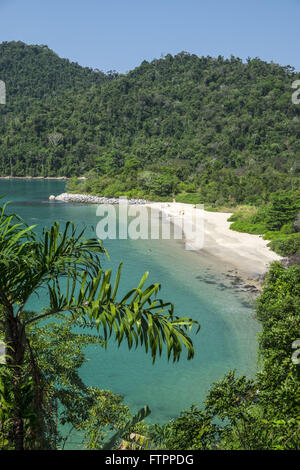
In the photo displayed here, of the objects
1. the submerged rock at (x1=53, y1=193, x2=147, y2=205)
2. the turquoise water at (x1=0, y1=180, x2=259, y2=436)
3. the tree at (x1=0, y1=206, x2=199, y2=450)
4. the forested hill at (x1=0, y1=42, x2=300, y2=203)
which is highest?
the forested hill at (x1=0, y1=42, x2=300, y2=203)

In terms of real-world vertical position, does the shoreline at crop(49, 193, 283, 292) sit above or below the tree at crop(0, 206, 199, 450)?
below

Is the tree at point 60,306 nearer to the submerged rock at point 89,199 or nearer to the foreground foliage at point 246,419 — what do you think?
A: the foreground foliage at point 246,419

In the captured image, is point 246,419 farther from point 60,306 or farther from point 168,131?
point 168,131

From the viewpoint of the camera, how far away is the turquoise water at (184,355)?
14164 millimetres

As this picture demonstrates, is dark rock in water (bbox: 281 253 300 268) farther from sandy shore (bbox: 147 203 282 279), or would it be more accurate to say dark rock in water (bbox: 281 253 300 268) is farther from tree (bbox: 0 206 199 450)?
tree (bbox: 0 206 199 450)

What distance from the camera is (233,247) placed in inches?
1356

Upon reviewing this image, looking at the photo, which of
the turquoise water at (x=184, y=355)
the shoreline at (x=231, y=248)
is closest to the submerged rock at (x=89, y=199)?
the shoreline at (x=231, y=248)

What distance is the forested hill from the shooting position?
78.1m

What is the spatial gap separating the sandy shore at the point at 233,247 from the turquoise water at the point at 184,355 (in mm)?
1537

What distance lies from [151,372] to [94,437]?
31.7 feet

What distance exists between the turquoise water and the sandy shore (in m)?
1.54

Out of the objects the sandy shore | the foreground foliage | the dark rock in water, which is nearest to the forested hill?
the sandy shore

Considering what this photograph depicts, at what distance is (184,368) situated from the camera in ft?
51.9

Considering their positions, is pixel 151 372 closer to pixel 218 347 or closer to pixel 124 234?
pixel 218 347
